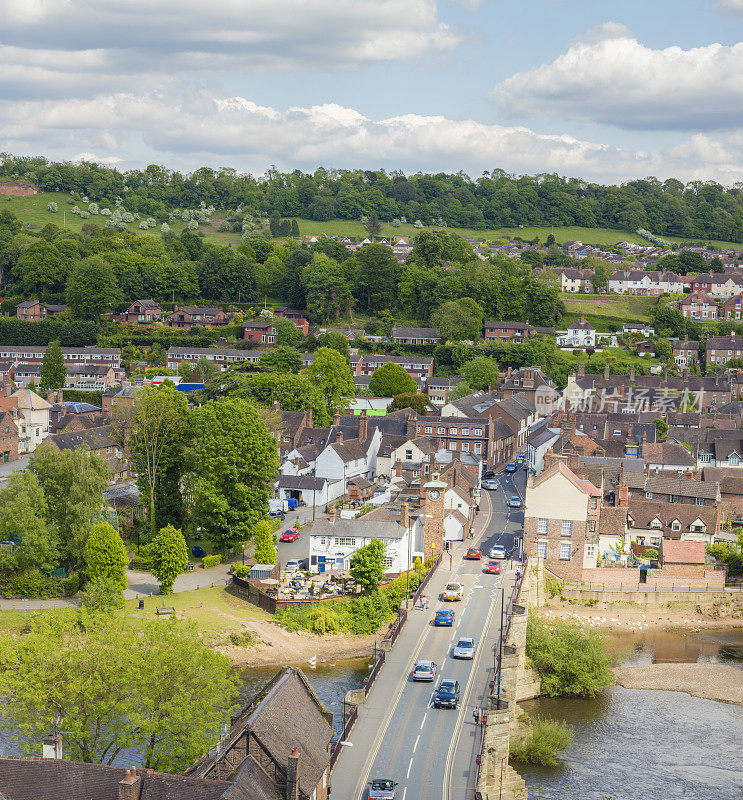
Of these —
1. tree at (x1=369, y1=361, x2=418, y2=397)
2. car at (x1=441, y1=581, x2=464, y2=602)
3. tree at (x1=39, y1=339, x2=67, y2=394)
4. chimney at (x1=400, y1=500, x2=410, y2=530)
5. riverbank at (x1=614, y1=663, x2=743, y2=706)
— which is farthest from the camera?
tree at (x1=39, y1=339, x2=67, y2=394)

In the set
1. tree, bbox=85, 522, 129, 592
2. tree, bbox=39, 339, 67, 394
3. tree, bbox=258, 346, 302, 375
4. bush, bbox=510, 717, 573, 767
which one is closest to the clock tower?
tree, bbox=85, 522, 129, 592

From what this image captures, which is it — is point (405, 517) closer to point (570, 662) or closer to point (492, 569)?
point (492, 569)

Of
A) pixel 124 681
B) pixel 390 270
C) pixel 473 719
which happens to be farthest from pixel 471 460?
pixel 390 270

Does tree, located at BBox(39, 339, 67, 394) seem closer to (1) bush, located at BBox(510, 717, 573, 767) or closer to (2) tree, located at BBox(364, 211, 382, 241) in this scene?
(1) bush, located at BBox(510, 717, 573, 767)

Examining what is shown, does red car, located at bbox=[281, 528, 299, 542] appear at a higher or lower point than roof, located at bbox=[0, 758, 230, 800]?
lower

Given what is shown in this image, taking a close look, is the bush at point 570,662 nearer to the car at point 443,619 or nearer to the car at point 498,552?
the car at point 443,619

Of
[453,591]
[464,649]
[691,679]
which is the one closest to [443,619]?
[464,649]

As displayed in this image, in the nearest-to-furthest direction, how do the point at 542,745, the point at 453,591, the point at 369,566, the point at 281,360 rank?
1. the point at 542,745
2. the point at 453,591
3. the point at 369,566
4. the point at 281,360
